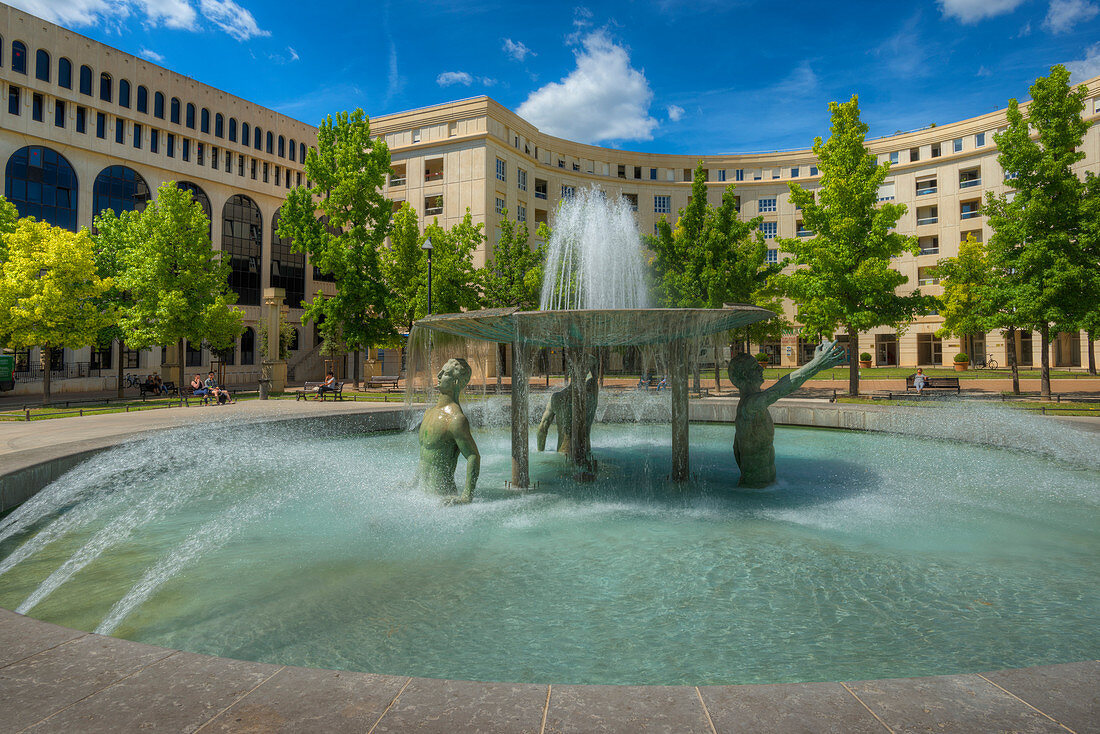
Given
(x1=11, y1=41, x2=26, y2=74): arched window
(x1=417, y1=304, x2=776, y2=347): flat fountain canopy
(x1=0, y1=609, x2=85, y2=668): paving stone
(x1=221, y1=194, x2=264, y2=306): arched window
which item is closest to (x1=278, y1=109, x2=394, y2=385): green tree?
(x1=417, y1=304, x2=776, y2=347): flat fountain canopy

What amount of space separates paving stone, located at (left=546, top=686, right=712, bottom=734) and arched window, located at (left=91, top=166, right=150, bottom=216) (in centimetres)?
4784

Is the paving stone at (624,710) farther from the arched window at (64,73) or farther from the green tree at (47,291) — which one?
the arched window at (64,73)

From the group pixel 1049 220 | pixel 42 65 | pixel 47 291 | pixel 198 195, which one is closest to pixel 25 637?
pixel 47 291

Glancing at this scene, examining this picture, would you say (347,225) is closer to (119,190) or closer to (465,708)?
(119,190)

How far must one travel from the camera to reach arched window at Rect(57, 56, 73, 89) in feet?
122

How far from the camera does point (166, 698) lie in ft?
7.97

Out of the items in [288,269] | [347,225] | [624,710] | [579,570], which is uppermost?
[288,269]

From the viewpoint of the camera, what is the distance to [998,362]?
4694 cm

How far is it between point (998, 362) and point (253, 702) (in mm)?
57762

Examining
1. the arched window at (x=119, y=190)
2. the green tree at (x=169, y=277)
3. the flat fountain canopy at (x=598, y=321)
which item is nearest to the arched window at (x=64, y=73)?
the arched window at (x=119, y=190)

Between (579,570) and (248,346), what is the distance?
5161cm

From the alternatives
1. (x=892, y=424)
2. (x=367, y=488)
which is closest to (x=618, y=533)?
(x=367, y=488)

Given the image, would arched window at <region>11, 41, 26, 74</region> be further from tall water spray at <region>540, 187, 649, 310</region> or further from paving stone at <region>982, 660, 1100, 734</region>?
paving stone at <region>982, 660, 1100, 734</region>

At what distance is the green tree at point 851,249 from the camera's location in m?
23.4
